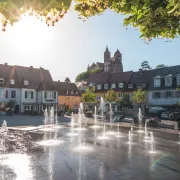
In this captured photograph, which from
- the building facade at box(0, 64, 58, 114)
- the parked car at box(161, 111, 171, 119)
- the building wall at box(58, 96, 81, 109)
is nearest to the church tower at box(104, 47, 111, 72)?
the building wall at box(58, 96, 81, 109)

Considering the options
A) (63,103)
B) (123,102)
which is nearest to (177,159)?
(123,102)

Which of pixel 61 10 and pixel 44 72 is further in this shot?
pixel 44 72

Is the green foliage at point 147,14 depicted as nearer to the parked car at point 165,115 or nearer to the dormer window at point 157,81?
the parked car at point 165,115

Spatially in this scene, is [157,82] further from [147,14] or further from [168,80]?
[147,14]

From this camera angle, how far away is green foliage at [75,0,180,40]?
5.60 meters

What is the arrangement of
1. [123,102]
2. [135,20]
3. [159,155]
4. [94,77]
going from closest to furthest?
1. [135,20]
2. [159,155]
3. [123,102]
4. [94,77]

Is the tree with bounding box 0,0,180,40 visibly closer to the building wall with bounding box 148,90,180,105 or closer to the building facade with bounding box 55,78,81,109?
the building wall with bounding box 148,90,180,105

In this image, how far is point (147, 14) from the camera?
598 centimetres

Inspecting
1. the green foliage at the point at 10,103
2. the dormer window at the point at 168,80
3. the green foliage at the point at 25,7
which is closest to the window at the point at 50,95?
the green foliage at the point at 10,103

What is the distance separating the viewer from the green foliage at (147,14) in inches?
220

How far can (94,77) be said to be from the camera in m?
60.3

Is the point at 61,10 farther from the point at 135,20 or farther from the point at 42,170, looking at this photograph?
the point at 42,170

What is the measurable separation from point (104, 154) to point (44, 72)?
153ft

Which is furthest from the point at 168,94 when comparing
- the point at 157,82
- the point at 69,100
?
the point at 69,100
